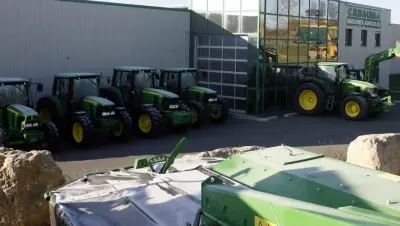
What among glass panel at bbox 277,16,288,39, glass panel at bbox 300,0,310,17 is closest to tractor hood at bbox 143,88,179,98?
glass panel at bbox 277,16,288,39

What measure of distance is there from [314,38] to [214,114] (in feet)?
22.1

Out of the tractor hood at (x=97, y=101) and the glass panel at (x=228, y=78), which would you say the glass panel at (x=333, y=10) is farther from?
the tractor hood at (x=97, y=101)

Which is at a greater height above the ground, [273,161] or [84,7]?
[84,7]

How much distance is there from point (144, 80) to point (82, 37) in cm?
252

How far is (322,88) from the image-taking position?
65.9 ft

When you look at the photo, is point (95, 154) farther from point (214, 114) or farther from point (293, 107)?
point (293, 107)

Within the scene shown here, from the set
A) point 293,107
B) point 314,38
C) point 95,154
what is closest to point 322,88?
point 293,107

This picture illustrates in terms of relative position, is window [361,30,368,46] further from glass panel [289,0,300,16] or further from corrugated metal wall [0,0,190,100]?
corrugated metal wall [0,0,190,100]

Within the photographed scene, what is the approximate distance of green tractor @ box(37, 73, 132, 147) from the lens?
13773 millimetres

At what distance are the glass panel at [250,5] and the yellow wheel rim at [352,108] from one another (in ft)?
15.5

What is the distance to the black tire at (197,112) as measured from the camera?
16.6 m

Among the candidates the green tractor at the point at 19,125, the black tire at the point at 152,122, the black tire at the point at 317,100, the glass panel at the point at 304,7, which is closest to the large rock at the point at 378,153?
the black tire at the point at 152,122

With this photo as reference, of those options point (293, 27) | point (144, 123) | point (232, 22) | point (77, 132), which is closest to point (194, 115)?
point (144, 123)

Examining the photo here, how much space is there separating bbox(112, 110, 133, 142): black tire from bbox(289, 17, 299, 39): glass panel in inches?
349
